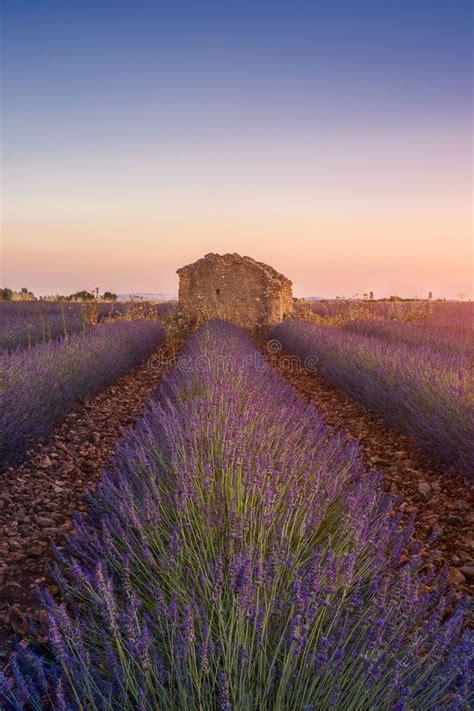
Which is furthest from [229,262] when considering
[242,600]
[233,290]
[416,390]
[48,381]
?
[242,600]

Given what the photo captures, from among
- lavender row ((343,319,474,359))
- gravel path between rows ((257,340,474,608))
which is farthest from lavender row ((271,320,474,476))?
lavender row ((343,319,474,359))

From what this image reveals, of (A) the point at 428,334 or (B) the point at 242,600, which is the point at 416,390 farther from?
(A) the point at 428,334

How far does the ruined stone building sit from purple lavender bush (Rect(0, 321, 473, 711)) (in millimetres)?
12990

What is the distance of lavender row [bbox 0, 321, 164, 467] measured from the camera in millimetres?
4422

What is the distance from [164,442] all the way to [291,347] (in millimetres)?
7983

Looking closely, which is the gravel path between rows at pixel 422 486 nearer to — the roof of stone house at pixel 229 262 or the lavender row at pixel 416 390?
the lavender row at pixel 416 390

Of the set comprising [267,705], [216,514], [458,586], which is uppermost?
[216,514]

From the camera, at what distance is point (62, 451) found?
483cm

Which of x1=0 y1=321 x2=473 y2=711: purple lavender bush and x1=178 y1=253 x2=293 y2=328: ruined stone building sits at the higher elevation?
x1=178 y1=253 x2=293 y2=328: ruined stone building

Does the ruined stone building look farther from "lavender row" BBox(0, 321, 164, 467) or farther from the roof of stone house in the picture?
"lavender row" BBox(0, 321, 164, 467)

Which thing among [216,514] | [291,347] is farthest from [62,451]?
[291,347]

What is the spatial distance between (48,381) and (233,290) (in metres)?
12.0

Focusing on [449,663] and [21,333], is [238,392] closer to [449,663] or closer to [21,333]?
[449,663]

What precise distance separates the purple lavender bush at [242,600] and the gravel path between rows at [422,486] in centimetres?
45
